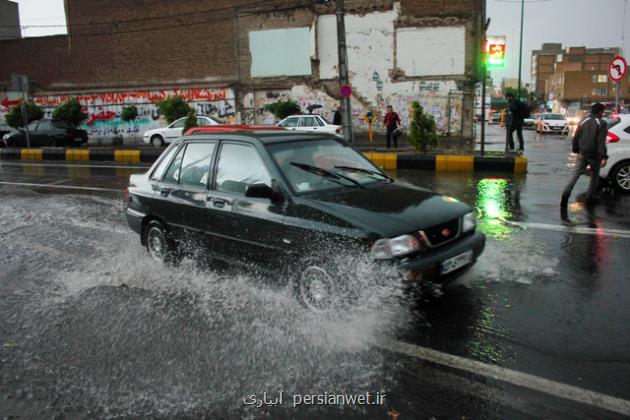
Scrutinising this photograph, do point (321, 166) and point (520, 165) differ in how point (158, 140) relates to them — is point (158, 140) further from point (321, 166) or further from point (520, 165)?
point (321, 166)

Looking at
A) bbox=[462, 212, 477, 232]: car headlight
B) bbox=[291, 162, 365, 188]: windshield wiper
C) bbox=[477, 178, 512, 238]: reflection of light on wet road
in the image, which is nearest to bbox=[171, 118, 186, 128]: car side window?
bbox=[477, 178, 512, 238]: reflection of light on wet road

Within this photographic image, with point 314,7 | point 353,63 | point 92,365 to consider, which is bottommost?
point 92,365

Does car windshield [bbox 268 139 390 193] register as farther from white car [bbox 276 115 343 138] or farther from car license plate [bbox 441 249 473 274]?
white car [bbox 276 115 343 138]

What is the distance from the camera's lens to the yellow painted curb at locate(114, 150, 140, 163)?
66.4ft

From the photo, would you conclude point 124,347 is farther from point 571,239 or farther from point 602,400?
point 571,239

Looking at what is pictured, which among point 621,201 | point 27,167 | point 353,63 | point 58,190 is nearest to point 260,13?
point 353,63

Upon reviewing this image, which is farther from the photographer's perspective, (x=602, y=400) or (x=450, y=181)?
(x=450, y=181)

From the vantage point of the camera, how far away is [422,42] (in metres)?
27.7

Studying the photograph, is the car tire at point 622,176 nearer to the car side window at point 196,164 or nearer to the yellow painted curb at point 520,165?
the yellow painted curb at point 520,165

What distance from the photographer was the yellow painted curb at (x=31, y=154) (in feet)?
73.0

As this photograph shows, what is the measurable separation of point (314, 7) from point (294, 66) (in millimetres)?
3448

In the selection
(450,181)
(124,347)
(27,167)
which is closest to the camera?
(124,347)

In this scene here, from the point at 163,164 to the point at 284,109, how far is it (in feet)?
76.9

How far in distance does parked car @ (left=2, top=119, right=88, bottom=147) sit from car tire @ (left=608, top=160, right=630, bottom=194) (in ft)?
78.7
